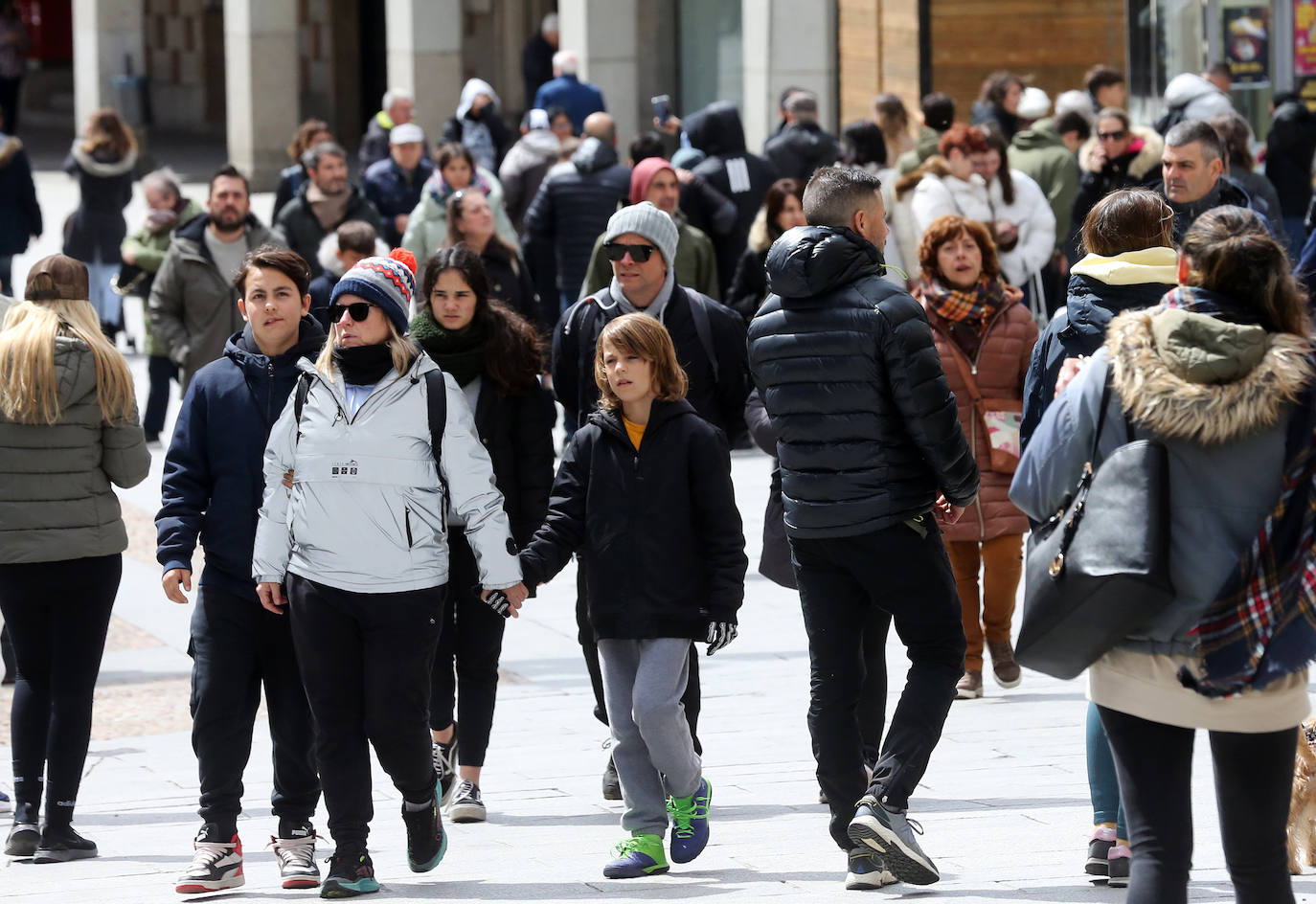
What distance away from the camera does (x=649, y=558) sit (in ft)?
19.6

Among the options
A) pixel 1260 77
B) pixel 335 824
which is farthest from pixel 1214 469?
pixel 1260 77

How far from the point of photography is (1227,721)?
14.0ft

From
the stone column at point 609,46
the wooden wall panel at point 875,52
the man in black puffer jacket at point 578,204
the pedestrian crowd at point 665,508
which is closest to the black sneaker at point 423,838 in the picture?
the pedestrian crowd at point 665,508

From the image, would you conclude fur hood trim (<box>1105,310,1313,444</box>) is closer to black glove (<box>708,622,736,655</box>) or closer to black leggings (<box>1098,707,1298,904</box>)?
black leggings (<box>1098,707,1298,904</box>)

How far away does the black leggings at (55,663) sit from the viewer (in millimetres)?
6594

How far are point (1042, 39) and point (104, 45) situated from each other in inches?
650

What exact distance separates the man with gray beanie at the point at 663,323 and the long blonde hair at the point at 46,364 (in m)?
1.39

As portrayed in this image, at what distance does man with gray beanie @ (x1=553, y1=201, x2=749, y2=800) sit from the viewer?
6.93m

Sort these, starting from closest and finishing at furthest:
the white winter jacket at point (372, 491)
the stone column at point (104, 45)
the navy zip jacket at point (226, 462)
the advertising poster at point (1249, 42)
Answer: the white winter jacket at point (372, 491), the navy zip jacket at point (226, 462), the advertising poster at point (1249, 42), the stone column at point (104, 45)

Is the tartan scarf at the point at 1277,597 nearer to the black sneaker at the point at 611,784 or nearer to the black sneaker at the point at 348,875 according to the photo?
the black sneaker at the point at 348,875

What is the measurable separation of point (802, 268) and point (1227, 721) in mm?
1832

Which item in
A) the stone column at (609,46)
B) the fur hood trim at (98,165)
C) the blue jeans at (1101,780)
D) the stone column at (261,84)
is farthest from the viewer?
the stone column at (261,84)

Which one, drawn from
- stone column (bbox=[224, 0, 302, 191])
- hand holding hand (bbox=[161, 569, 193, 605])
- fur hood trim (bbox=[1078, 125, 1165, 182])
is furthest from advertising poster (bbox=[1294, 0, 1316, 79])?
stone column (bbox=[224, 0, 302, 191])

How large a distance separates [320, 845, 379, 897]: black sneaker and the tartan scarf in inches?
98.4
